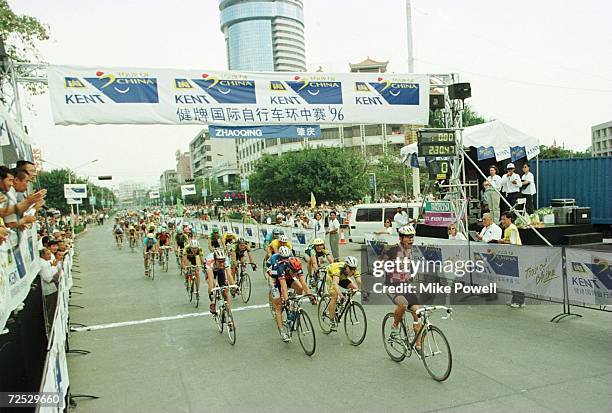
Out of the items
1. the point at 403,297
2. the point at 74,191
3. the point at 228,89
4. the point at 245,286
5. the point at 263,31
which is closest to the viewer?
the point at 403,297

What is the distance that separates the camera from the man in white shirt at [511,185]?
1366 centimetres

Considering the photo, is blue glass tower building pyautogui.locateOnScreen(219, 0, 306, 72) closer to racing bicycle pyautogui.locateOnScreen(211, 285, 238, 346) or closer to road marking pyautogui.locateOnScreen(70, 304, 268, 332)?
road marking pyautogui.locateOnScreen(70, 304, 268, 332)

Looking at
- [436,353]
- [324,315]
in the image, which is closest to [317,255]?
[324,315]

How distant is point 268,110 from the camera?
1280cm

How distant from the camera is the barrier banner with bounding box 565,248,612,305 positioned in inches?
294

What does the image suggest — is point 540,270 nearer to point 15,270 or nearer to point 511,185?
point 511,185

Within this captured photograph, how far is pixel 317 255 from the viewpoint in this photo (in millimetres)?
10656

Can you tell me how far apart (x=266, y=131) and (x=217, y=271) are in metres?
5.11

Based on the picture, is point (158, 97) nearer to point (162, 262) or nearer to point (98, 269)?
point (162, 262)

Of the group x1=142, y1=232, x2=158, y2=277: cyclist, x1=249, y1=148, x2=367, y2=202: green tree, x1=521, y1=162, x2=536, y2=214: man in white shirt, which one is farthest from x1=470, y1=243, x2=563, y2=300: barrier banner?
x1=249, y1=148, x2=367, y2=202: green tree

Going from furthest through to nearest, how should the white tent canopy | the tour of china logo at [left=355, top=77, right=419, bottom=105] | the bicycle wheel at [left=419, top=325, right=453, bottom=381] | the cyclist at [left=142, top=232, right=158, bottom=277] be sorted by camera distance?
the cyclist at [left=142, top=232, right=158, bottom=277]
the white tent canopy
the tour of china logo at [left=355, top=77, right=419, bottom=105]
the bicycle wheel at [left=419, top=325, right=453, bottom=381]

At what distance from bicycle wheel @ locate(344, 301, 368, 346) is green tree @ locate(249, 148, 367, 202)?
4046 centimetres

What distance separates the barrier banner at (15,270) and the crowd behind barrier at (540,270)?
5378 mm

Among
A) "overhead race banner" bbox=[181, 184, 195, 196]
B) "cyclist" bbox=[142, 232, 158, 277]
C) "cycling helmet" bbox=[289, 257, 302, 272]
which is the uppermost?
"overhead race banner" bbox=[181, 184, 195, 196]
